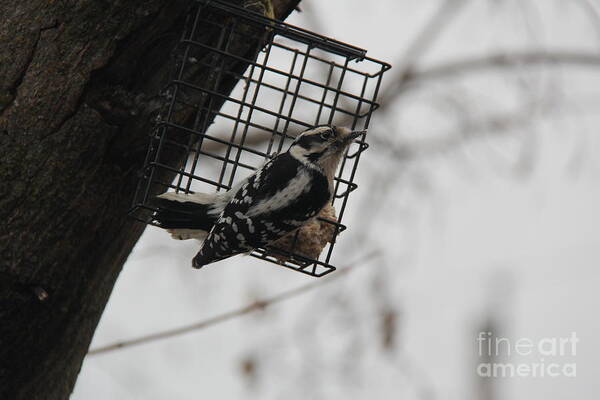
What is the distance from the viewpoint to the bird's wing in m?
3.32

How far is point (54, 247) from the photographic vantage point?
8.80 ft

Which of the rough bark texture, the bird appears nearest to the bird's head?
the bird

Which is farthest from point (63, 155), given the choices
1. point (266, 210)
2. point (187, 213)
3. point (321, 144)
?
point (321, 144)

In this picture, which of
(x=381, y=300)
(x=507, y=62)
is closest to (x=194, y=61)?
(x=381, y=300)

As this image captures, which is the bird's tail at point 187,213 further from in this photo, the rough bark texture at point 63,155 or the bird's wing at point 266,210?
the rough bark texture at point 63,155

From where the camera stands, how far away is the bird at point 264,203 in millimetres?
3312

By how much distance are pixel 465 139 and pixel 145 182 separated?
13.4 feet

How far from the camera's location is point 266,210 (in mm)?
3346

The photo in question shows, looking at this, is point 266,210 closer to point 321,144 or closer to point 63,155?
point 321,144

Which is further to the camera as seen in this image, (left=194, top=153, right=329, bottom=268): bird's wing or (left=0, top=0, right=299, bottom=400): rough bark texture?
(left=194, top=153, right=329, bottom=268): bird's wing

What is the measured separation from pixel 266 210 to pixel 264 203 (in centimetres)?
4

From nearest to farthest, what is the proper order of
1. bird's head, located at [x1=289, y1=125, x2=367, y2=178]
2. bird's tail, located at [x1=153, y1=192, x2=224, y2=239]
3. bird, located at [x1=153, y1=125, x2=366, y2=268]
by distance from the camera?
bird's tail, located at [x1=153, y1=192, x2=224, y2=239] < bird, located at [x1=153, y1=125, x2=366, y2=268] < bird's head, located at [x1=289, y1=125, x2=367, y2=178]

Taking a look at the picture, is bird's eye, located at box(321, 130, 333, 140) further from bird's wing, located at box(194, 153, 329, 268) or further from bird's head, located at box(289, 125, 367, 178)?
bird's wing, located at box(194, 153, 329, 268)

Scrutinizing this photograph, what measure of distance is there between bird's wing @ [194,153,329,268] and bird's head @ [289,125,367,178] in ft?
0.35
